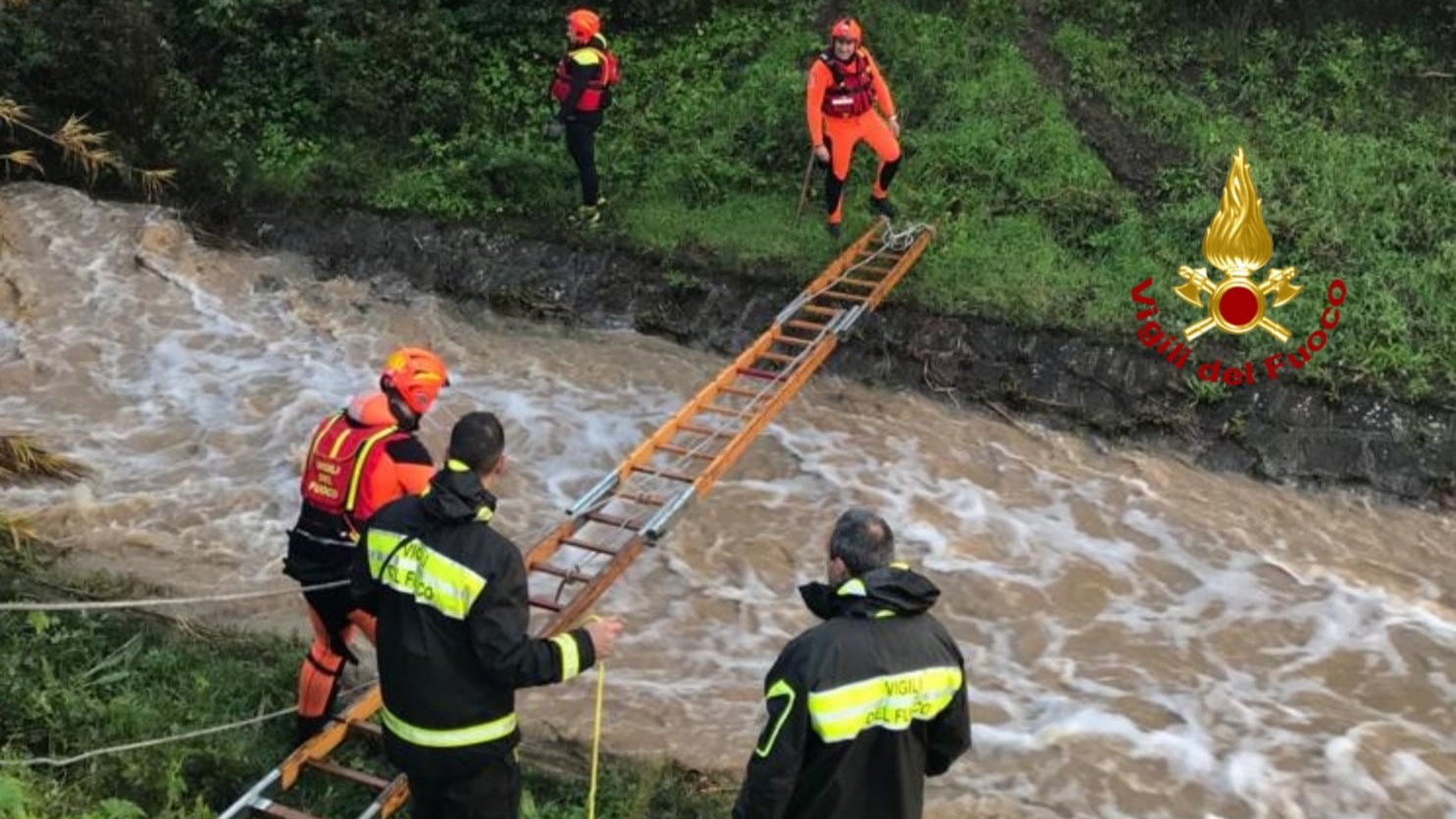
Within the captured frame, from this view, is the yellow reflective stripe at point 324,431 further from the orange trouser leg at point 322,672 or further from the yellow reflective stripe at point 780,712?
the yellow reflective stripe at point 780,712

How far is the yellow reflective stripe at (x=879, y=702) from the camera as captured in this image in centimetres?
346

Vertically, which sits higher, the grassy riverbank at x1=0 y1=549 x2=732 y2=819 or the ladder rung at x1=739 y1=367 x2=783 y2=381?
the ladder rung at x1=739 y1=367 x2=783 y2=381

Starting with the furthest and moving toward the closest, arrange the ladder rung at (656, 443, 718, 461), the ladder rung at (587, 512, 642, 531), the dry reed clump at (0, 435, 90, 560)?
1. the ladder rung at (656, 443, 718, 461)
2. the ladder rung at (587, 512, 642, 531)
3. the dry reed clump at (0, 435, 90, 560)

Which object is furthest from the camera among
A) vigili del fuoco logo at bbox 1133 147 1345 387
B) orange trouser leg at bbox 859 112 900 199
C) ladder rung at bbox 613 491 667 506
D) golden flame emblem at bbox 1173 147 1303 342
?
orange trouser leg at bbox 859 112 900 199

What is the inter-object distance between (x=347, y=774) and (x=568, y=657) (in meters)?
1.65

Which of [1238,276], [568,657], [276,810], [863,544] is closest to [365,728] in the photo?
[276,810]

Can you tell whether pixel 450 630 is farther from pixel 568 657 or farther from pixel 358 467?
pixel 358 467

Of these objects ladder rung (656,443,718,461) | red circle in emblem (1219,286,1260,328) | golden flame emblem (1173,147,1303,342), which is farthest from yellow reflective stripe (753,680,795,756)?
red circle in emblem (1219,286,1260,328)

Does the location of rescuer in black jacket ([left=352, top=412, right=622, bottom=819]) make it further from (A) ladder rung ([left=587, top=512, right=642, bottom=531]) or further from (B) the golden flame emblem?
(B) the golden flame emblem

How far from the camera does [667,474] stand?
7.14 meters

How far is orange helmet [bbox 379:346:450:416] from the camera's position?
194 inches

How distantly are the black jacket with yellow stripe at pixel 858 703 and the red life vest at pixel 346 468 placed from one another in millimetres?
2110

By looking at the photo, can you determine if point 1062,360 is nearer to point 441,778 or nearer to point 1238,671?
point 1238,671

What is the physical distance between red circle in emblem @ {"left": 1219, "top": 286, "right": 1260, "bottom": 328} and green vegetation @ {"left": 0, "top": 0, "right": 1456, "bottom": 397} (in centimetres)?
19
